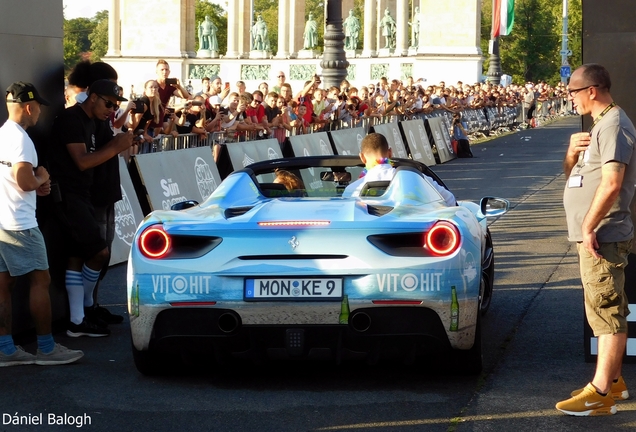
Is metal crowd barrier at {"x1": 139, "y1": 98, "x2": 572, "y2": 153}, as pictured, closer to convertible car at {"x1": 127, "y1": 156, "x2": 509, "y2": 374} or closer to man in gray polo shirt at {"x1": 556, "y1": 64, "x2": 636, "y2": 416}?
convertible car at {"x1": 127, "y1": 156, "x2": 509, "y2": 374}

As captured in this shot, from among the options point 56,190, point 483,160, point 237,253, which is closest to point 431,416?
point 237,253

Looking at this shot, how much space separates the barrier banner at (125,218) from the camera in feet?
38.8

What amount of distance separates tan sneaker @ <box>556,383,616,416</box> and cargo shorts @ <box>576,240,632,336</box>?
12.6 inches

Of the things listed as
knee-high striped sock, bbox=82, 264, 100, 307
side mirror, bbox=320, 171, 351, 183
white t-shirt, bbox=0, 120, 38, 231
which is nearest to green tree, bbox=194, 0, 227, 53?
side mirror, bbox=320, 171, 351, 183

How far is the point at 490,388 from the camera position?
6426 millimetres

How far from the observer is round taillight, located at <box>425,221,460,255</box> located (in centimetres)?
621

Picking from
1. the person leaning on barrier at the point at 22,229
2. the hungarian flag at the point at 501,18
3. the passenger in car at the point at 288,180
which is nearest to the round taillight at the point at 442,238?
the passenger in car at the point at 288,180

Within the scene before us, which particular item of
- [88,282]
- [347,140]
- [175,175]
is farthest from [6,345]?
[347,140]

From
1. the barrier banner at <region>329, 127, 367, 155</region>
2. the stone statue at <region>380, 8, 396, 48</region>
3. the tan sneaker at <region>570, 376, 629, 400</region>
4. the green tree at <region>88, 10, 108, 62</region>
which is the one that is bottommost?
the tan sneaker at <region>570, 376, 629, 400</region>

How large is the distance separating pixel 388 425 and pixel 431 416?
11.0 inches

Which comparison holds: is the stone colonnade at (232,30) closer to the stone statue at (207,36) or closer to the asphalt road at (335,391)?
the stone statue at (207,36)

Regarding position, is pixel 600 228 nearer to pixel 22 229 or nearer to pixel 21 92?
pixel 22 229

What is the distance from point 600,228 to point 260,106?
44.1 feet

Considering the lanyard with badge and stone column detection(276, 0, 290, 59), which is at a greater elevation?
stone column detection(276, 0, 290, 59)
